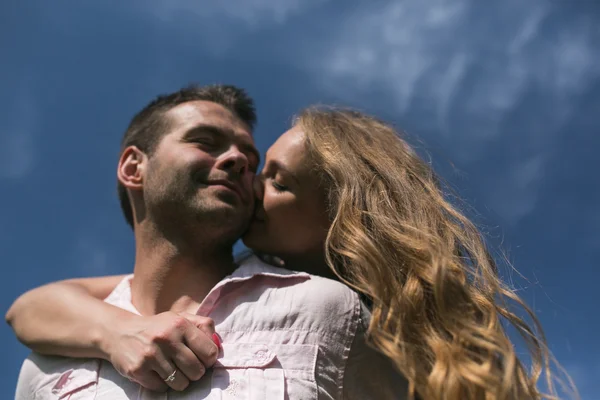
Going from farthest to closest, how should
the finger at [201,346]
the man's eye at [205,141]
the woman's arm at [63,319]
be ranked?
the man's eye at [205,141] → the woman's arm at [63,319] → the finger at [201,346]

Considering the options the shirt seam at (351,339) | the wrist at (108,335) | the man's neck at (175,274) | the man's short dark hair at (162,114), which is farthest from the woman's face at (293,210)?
the man's short dark hair at (162,114)

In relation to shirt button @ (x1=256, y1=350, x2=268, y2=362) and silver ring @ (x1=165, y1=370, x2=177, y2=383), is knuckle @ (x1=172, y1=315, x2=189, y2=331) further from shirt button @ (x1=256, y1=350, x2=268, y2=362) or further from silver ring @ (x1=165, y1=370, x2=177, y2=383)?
shirt button @ (x1=256, y1=350, x2=268, y2=362)

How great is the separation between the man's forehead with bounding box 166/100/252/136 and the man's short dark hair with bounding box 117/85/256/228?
7cm

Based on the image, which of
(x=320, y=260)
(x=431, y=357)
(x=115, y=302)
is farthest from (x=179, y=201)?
(x=431, y=357)

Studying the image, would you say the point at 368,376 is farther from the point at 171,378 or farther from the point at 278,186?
the point at 278,186

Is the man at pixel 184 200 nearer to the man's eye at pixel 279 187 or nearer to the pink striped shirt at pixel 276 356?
the pink striped shirt at pixel 276 356

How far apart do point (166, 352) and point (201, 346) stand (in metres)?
0.12

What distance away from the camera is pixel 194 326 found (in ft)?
7.23

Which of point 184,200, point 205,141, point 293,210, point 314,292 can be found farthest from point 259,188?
point 314,292

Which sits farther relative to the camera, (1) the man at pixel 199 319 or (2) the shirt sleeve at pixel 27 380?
(2) the shirt sleeve at pixel 27 380

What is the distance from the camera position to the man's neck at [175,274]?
287 centimetres

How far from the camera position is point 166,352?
7.00ft

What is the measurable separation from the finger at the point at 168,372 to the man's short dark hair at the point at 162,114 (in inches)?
63.2

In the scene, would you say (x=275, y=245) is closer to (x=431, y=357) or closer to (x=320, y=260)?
(x=320, y=260)
